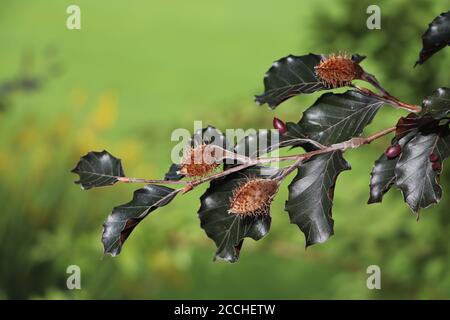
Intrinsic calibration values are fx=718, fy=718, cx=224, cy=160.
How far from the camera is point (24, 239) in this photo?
2947 millimetres

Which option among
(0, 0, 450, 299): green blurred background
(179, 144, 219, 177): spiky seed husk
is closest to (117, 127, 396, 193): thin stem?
(179, 144, 219, 177): spiky seed husk

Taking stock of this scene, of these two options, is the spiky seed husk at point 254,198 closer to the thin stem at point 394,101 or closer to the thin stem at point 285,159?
the thin stem at point 285,159

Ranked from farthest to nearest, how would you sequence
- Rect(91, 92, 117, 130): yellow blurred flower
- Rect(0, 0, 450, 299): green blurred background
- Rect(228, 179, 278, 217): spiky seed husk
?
Rect(91, 92, 117, 130): yellow blurred flower, Rect(0, 0, 450, 299): green blurred background, Rect(228, 179, 278, 217): spiky seed husk

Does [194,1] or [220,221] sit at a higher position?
[194,1]

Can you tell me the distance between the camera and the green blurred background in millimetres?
2600

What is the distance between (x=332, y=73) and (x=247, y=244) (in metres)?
2.54

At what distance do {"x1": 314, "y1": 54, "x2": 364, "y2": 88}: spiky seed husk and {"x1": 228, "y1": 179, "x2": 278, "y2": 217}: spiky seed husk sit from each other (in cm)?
12

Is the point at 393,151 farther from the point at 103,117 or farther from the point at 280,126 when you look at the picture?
the point at 103,117

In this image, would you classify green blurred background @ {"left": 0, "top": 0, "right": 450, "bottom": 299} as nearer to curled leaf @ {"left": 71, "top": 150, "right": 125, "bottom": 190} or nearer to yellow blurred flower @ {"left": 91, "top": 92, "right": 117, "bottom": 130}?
yellow blurred flower @ {"left": 91, "top": 92, "right": 117, "bottom": 130}

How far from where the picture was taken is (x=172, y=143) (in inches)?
139

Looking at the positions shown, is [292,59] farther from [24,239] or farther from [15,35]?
[15,35]

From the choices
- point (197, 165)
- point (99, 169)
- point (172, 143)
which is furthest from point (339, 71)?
point (172, 143)

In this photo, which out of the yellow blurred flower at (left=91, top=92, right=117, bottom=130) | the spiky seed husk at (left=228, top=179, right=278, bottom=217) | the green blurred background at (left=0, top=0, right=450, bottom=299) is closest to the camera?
the spiky seed husk at (left=228, top=179, right=278, bottom=217)
